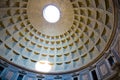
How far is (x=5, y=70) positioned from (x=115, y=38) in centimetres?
1308

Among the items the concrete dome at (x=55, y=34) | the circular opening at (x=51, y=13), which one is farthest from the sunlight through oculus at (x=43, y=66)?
the circular opening at (x=51, y=13)

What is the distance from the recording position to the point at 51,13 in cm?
2416

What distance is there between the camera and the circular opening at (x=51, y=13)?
22250mm

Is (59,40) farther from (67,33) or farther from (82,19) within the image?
(82,19)

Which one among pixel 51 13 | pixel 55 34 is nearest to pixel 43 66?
pixel 55 34

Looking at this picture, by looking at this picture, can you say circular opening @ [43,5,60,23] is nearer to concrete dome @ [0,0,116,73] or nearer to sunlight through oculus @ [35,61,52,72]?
concrete dome @ [0,0,116,73]

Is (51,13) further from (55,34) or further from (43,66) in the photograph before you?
(43,66)

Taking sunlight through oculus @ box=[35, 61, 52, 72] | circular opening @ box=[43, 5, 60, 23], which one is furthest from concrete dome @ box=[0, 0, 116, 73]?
circular opening @ box=[43, 5, 60, 23]

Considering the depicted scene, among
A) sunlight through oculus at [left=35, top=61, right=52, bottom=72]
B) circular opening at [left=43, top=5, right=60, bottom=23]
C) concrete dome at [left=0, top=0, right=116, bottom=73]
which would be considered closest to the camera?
concrete dome at [left=0, top=0, right=116, bottom=73]

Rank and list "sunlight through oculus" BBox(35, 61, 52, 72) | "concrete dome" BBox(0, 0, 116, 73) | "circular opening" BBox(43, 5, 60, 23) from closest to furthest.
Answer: "concrete dome" BBox(0, 0, 116, 73), "sunlight through oculus" BBox(35, 61, 52, 72), "circular opening" BBox(43, 5, 60, 23)

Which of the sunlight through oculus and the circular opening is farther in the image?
the circular opening

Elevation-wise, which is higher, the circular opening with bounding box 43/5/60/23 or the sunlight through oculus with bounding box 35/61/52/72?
the circular opening with bounding box 43/5/60/23

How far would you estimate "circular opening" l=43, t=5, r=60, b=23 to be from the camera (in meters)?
22.2

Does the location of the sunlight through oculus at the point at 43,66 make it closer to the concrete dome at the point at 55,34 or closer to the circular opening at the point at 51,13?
the concrete dome at the point at 55,34
